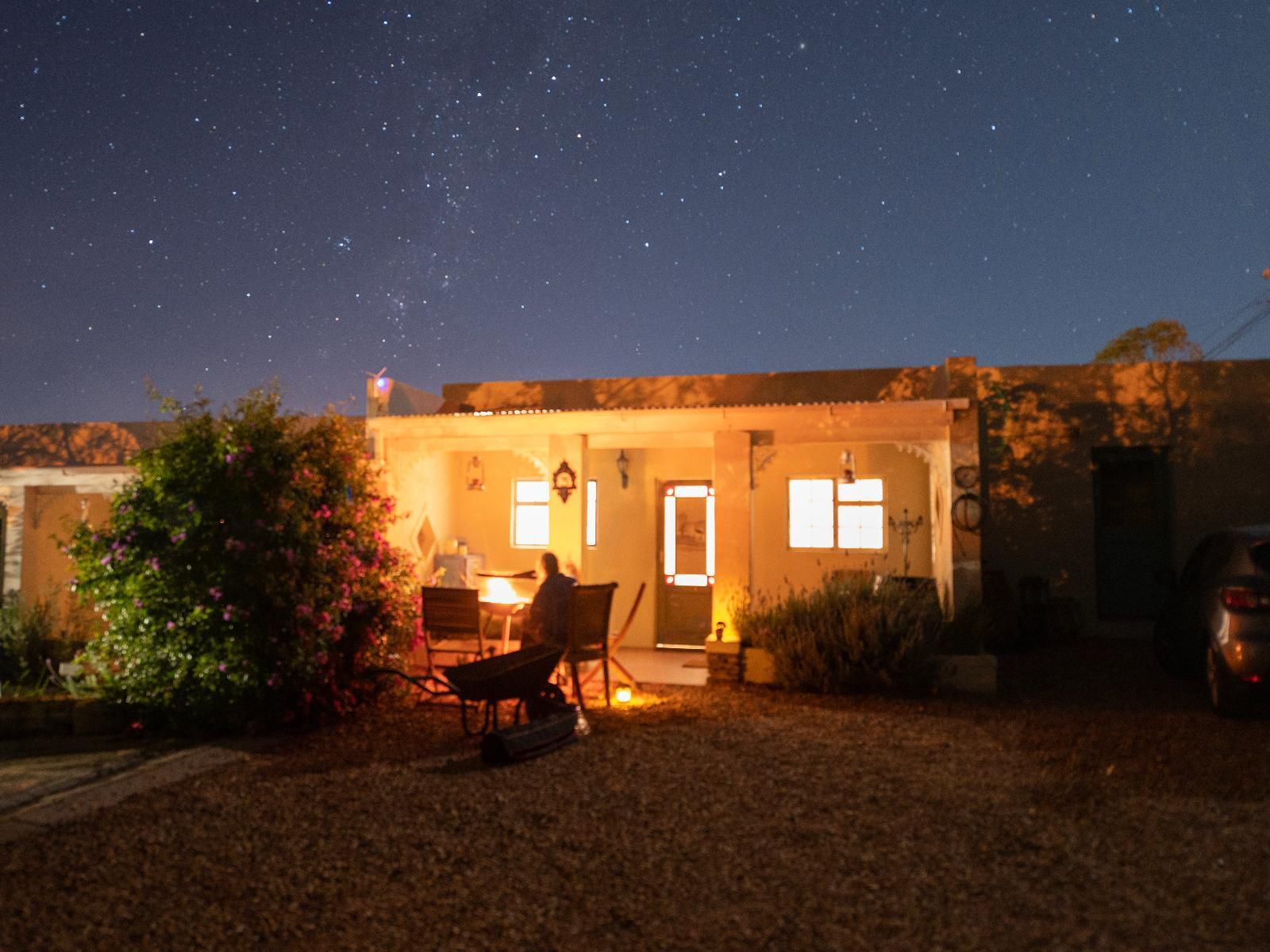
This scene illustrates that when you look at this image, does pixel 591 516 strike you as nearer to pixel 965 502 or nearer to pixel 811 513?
pixel 811 513

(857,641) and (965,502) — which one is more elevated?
(965,502)

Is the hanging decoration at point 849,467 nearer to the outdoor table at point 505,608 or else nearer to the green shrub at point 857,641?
the green shrub at point 857,641

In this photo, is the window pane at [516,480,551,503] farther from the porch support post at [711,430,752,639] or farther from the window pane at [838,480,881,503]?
the window pane at [838,480,881,503]

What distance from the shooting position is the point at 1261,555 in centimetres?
699

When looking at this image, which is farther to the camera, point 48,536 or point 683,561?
point 683,561

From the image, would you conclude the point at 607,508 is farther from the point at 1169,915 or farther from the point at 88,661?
the point at 1169,915

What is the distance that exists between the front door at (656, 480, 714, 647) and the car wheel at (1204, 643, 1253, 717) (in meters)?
5.37

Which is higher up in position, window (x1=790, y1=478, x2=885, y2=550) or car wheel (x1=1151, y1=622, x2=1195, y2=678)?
window (x1=790, y1=478, x2=885, y2=550)

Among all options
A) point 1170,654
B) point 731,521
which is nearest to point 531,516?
point 731,521

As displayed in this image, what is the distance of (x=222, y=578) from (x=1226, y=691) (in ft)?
22.3

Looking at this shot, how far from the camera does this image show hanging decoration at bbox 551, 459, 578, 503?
31.4ft

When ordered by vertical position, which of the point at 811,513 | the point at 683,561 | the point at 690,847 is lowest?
the point at 690,847

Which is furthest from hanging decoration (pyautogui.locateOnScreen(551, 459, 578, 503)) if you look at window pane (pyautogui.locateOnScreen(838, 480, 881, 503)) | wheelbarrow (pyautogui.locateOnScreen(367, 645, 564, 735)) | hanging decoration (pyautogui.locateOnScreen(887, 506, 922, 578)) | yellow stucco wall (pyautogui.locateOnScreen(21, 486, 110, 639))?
yellow stucco wall (pyautogui.locateOnScreen(21, 486, 110, 639))

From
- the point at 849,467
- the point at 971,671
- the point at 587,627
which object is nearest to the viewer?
the point at 587,627
